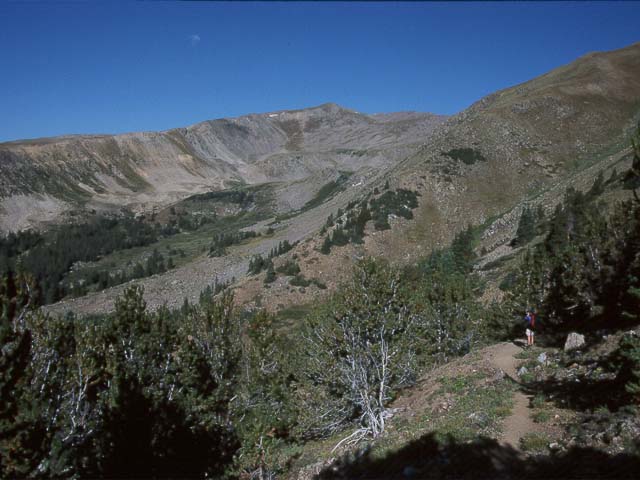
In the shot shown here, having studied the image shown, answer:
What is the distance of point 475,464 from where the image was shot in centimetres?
960

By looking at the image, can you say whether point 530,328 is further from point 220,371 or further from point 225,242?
point 225,242

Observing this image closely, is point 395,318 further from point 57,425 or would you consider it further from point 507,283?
point 507,283

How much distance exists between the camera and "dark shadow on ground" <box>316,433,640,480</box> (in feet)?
24.8

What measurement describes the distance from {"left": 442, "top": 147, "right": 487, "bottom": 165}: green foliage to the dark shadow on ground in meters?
64.6

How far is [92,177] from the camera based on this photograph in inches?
7421

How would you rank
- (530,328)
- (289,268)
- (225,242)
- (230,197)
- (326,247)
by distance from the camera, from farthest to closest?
(230,197), (225,242), (326,247), (289,268), (530,328)

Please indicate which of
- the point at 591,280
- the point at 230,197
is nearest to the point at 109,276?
the point at 230,197

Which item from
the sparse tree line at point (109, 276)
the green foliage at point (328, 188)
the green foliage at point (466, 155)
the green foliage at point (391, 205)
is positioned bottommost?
the sparse tree line at point (109, 276)

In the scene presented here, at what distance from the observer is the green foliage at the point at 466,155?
232ft

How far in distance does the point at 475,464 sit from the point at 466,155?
223 feet

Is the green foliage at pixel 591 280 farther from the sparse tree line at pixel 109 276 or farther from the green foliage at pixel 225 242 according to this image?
the sparse tree line at pixel 109 276

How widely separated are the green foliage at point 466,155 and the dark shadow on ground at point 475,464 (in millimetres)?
64588

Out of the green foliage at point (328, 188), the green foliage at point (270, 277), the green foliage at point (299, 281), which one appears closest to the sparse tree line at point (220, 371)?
the green foliage at point (299, 281)

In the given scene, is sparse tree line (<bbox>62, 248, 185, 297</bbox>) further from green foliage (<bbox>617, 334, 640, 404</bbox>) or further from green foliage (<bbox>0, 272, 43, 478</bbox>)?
green foliage (<bbox>617, 334, 640, 404</bbox>)
